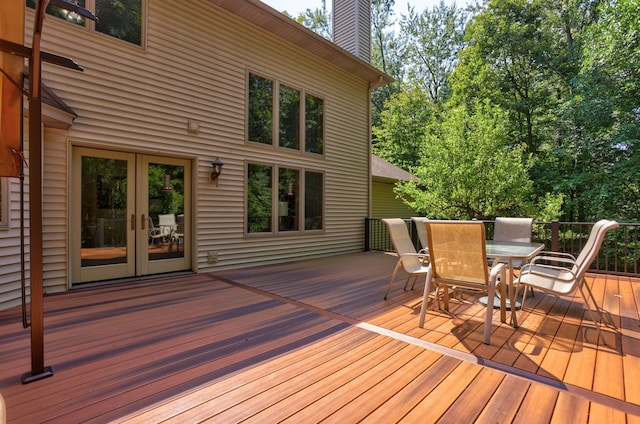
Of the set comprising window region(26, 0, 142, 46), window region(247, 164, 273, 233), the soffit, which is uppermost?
the soffit

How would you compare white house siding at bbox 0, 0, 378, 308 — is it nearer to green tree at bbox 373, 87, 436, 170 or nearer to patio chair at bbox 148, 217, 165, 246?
patio chair at bbox 148, 217, 165, 246

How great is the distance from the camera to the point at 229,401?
1.84m

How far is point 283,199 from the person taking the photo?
683 centimetres

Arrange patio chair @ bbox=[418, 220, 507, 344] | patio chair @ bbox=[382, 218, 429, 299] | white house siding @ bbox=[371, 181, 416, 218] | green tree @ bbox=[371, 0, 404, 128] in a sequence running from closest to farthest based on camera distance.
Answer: patio chair @ bbox=[418, 220, 507, 344]
patio chair @ bbox=[382, 218, 429, 299]
white house siding @ bbox=[371, 181, 416, 218]
green tree @ bbox=[371, 0, 404, 128]

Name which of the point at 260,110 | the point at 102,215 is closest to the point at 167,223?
the point at 102,215

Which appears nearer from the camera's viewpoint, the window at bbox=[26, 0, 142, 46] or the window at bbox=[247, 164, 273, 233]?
the window at bbox=[26, 0, 142, 46]

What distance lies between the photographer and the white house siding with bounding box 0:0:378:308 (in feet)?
13.7

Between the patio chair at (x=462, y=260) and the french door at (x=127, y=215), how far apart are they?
4.23 meters

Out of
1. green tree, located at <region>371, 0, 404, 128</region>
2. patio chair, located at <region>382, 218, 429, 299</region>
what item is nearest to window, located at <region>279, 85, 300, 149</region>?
patio chair, located at <region>382, 218, 429, 299</region>

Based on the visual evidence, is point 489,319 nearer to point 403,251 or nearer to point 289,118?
point 403,251

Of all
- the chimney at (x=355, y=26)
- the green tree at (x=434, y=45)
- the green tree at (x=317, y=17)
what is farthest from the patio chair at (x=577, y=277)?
the green tree at (x=317, y=17)

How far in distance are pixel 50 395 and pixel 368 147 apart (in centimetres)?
820

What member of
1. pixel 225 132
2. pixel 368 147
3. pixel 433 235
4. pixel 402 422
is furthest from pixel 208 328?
pixel 368 147

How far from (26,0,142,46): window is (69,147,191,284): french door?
174cm
